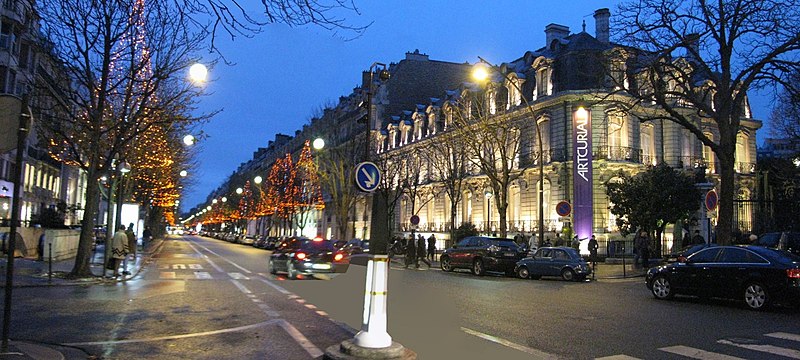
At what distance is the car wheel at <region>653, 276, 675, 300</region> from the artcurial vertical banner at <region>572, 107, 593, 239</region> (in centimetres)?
2125

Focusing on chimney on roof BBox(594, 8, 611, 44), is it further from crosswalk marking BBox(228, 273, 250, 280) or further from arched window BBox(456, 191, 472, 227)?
crosswalk marking BBox(228, 273, 250, 280)

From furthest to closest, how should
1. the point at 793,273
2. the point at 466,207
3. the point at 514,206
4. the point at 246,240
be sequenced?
the point at 246,240 → the point at 466,207 → the point at 514,206 → the point at 793,273

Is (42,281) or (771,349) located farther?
(42,281)

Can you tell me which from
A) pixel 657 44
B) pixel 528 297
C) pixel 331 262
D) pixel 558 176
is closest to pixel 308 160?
pixel 558 176

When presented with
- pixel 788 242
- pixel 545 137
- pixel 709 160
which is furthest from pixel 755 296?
pixel 709 160

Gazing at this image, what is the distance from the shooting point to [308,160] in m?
56.1

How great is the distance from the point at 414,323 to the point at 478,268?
1503 cm

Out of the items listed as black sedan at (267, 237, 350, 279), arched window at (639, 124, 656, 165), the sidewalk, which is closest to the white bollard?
the sidewalk

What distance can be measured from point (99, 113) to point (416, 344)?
1419 centimetres

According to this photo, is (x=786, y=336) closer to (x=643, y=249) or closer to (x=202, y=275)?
(x=643, y=249)

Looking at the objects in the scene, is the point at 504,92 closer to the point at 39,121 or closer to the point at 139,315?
the point at 39,121

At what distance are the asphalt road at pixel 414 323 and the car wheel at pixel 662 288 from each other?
0.48 m

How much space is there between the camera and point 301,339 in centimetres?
891

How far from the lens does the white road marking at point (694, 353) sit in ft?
25.4
